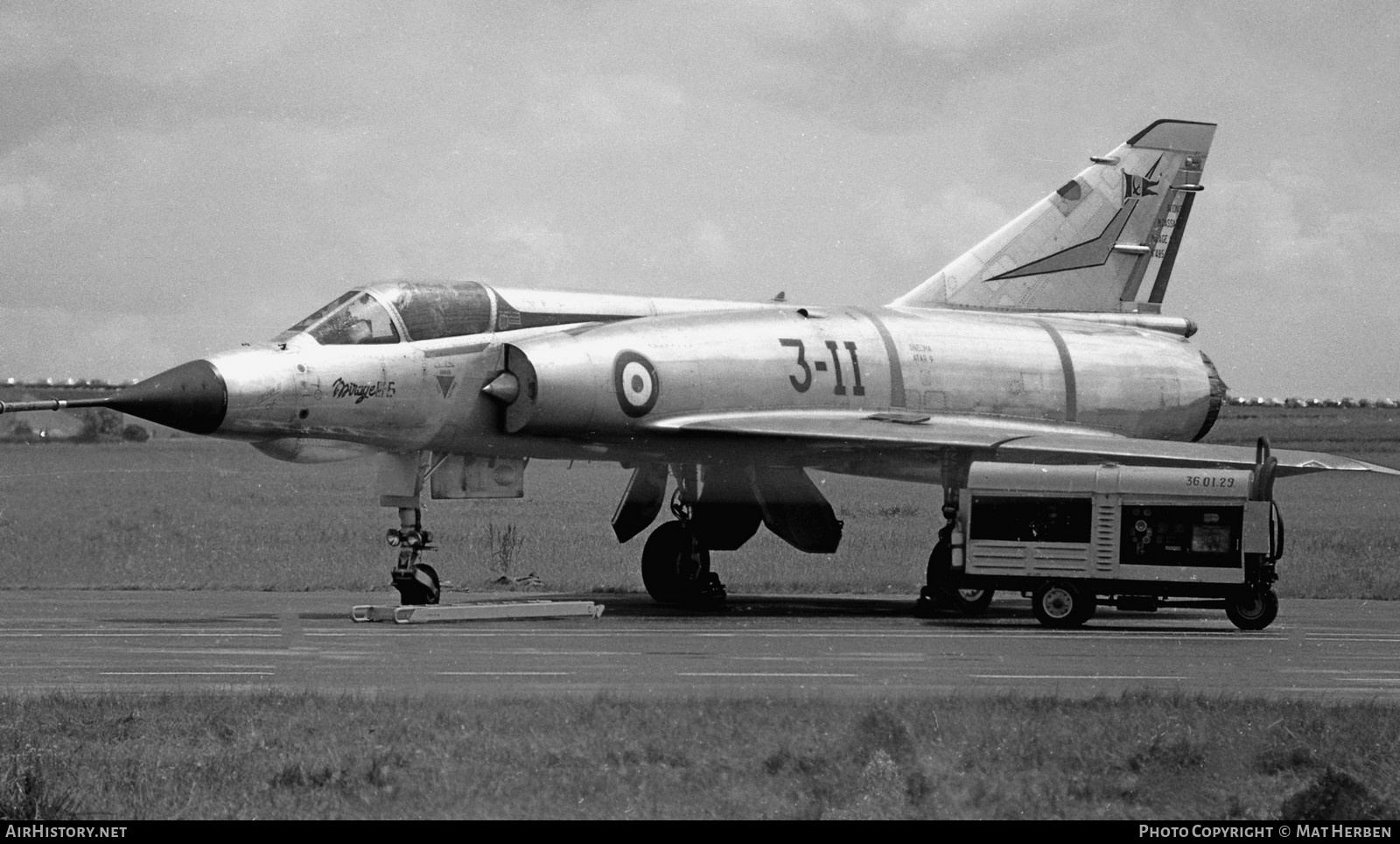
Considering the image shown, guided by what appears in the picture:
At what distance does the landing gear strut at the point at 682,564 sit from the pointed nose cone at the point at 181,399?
21.7 feet

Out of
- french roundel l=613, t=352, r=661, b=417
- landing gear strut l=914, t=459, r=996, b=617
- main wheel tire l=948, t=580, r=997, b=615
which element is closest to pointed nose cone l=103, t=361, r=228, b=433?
french roundel l=613, t=352, r=661, b=417

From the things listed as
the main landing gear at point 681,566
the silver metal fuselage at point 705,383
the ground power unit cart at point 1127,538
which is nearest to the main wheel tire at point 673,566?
the main landing gear at point 681,566

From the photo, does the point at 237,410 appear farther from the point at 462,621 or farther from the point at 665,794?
the point at 665,794

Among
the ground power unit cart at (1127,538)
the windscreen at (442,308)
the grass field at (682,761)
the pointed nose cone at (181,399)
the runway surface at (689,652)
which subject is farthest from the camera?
the windscreen at (442,308)

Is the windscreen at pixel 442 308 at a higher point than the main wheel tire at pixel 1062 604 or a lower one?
higher

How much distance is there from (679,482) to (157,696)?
38.9 ft

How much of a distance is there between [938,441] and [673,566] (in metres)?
3.88

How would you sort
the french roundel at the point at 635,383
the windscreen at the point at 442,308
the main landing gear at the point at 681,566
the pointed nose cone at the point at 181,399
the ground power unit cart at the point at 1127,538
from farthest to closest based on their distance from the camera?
1. the main landing gear at the point at 681,566
2. the french roundel at the point at 635,383
3. the windscreen at the point at 442,308
4. the ground power unit cart at the point at 1127,538
5. the pointed nose cone at the point at 181,399

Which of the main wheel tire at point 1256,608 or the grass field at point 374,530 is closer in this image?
the main wheel tire at point 1256,608

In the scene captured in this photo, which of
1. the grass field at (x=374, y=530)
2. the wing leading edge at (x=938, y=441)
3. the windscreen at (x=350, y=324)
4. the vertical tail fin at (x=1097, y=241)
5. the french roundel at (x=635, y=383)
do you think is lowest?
the grass field at (x=374, y=530)

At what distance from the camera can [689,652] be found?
49.9 feet

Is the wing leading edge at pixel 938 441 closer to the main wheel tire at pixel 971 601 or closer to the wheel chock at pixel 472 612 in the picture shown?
the main wheel tire at pixel 971 601

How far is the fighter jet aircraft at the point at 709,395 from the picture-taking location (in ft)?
62.0

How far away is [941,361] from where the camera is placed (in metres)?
22.9
